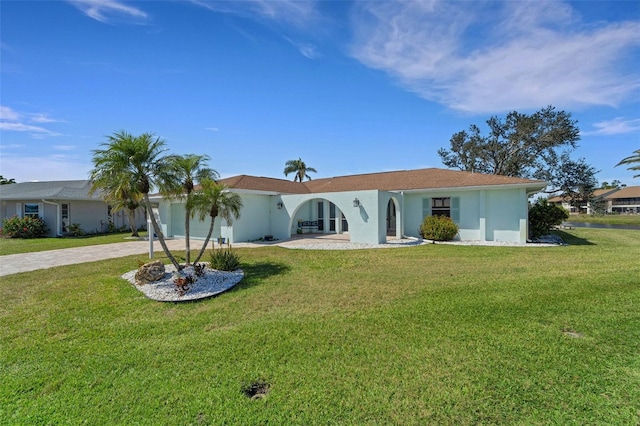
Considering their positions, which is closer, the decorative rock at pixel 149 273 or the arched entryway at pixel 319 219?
the decorative rock at pixel 149 273

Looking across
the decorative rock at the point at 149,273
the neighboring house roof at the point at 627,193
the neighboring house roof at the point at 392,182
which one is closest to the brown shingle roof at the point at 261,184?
the neighboring house roof at the point at 392,182

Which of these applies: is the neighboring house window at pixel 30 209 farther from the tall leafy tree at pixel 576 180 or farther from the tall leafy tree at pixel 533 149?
the tall leafy tree at pixel 576 180

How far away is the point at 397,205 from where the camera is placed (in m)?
18.2

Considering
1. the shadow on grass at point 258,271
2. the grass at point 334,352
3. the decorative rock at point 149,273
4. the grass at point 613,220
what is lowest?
the grass at point 334,352

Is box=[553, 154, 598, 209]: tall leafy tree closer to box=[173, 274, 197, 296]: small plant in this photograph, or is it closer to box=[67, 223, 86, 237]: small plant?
box=[173, 274, 197, 296]: small plant

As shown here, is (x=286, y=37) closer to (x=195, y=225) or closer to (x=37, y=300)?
(x=37, y=300)

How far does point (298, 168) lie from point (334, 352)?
43.3 meters

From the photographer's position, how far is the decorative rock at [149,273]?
870 cm

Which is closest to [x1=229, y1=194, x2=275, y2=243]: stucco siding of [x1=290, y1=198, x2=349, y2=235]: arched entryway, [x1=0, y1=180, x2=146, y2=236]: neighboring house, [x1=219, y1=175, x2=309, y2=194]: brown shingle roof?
[x1=219, y1=175, x2=309, y2=194]: brown shingle roof

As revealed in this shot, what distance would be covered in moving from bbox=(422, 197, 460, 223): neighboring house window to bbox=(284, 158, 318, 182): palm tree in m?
29.9

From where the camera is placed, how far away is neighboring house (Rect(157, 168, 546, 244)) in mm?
16375

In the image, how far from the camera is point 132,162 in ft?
26.9

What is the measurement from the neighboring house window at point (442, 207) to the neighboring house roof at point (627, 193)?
85.5 metres

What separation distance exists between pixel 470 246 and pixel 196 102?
15132 millimetres
